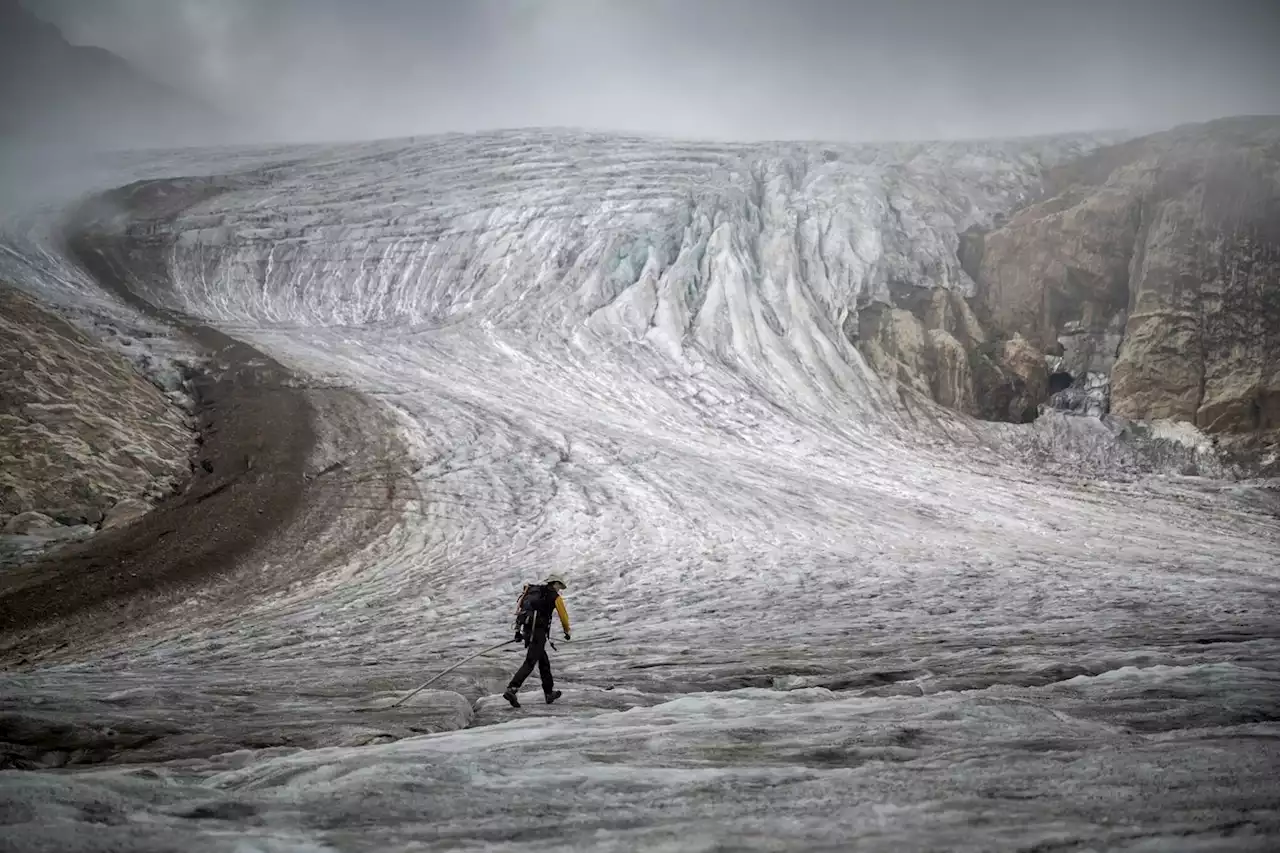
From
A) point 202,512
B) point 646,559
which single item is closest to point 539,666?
point 646,559

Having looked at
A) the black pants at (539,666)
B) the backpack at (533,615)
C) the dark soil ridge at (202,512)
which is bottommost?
the black pants at (539,666)

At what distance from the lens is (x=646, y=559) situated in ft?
54.4

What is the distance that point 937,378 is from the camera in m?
32.6

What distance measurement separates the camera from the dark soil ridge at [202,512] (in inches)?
486

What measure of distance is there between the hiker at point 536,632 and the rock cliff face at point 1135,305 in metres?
27.3

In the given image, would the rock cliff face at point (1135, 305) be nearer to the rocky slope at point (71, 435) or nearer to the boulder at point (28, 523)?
the rocky slope at point (71, 435)

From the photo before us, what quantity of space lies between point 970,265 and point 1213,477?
1540 cm

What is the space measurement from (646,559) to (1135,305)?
28105 mm

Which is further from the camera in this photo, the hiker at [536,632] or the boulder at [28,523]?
→ the boulder at [28,523]

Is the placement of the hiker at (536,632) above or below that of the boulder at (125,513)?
below

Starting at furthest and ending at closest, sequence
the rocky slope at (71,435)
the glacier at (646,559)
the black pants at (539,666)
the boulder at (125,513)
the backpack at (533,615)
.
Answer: the boulder at (125,513)
the rocky slope at (71,435)
the backpack at (533,615)
the black pants at (539,666)
the glacier at (646,559)

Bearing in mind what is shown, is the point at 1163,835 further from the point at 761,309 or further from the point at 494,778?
the point at 761,309

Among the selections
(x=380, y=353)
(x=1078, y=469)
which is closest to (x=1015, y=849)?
(x=1078, y=469)

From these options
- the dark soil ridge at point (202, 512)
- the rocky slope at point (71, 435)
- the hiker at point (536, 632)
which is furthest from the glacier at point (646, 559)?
the rocky slope at point (71, 435)
